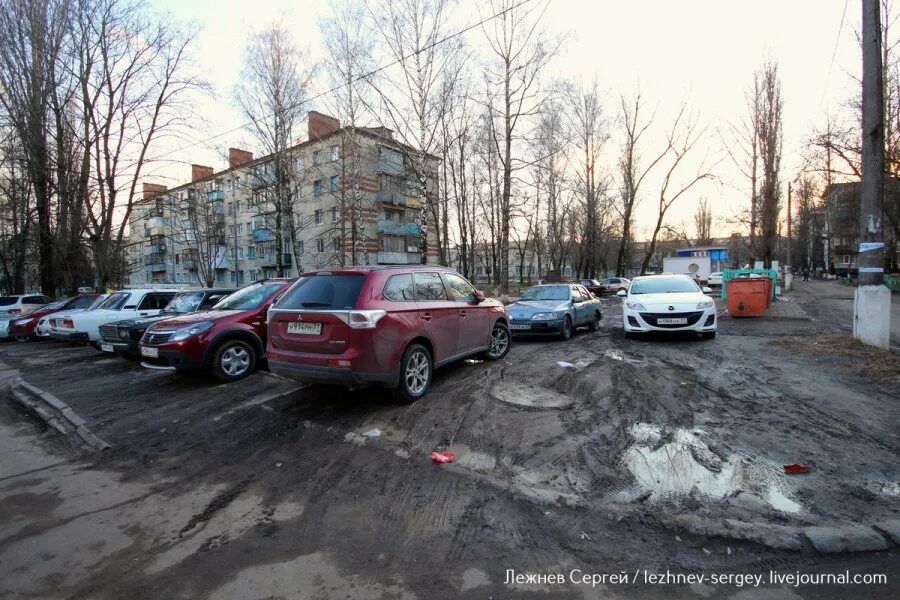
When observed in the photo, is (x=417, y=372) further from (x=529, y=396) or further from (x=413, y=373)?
(x=529, y=396)

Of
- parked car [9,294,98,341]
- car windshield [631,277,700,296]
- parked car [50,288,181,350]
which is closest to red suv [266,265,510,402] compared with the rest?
car windshield [631,277,700,296]

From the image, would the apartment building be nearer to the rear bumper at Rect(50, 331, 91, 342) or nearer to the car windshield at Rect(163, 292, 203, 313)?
the rear bumper at Rect(50, 331, 91, 342)

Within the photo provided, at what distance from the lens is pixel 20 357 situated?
1105 centimetres

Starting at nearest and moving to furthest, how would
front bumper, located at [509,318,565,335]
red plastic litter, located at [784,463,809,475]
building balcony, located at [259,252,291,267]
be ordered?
red plastic litter, located at [784,463,809,475] < front bumper, located at [509,318,565,335] < building balcony, located at [259,252,291,267]

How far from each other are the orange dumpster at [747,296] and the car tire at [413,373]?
13210mm

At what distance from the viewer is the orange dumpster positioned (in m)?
14.5

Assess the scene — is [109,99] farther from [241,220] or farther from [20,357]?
[241,220]

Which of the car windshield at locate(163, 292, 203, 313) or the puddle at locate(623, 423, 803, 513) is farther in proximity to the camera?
the car windshield at locate(163, 292, 203, 313)

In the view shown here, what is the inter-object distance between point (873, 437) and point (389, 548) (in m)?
4.64

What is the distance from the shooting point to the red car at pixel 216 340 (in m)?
6.64

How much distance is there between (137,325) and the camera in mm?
8688

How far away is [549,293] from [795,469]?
8.40 m

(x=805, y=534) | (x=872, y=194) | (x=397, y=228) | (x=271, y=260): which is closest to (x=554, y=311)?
(x=872, y=194)

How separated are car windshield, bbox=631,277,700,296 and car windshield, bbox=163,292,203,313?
10.2 meters
